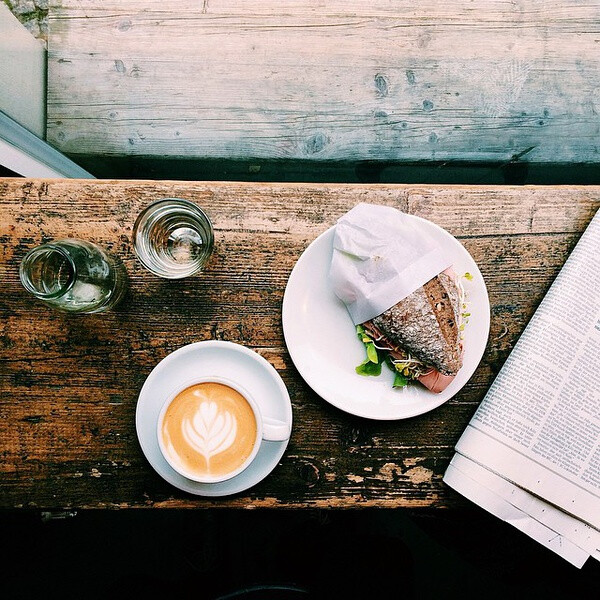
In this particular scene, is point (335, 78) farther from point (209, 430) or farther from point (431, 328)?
point (209, 430)

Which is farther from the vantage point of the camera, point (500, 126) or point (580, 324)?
point (500, 126)

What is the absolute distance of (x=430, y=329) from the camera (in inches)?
34.3

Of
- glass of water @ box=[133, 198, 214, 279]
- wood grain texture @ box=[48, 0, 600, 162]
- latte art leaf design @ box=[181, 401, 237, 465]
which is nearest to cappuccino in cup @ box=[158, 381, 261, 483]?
latte art leaf design @ box=[181, 401, 237, 465]

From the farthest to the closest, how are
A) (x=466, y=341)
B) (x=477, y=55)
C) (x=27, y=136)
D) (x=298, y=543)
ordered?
(x=298, y=543) → (x=477, y=55) → (x=27, y=136) → (x=466, y=341)

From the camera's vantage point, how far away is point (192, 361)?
910 millimetres

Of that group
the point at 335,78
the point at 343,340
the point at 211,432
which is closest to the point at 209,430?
the point at 211,432

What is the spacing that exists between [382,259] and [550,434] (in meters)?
0.42

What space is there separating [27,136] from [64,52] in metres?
0.30

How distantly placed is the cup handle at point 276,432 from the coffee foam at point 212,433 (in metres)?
0.02

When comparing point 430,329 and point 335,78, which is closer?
point 430,329

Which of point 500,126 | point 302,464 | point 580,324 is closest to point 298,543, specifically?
point 302,464

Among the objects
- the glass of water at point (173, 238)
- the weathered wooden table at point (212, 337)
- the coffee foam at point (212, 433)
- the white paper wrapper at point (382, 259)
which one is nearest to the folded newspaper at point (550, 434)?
the weathered wooden table at point (212, 337)

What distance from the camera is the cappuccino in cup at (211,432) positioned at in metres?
0.84

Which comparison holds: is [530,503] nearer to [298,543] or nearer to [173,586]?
[298,543]
